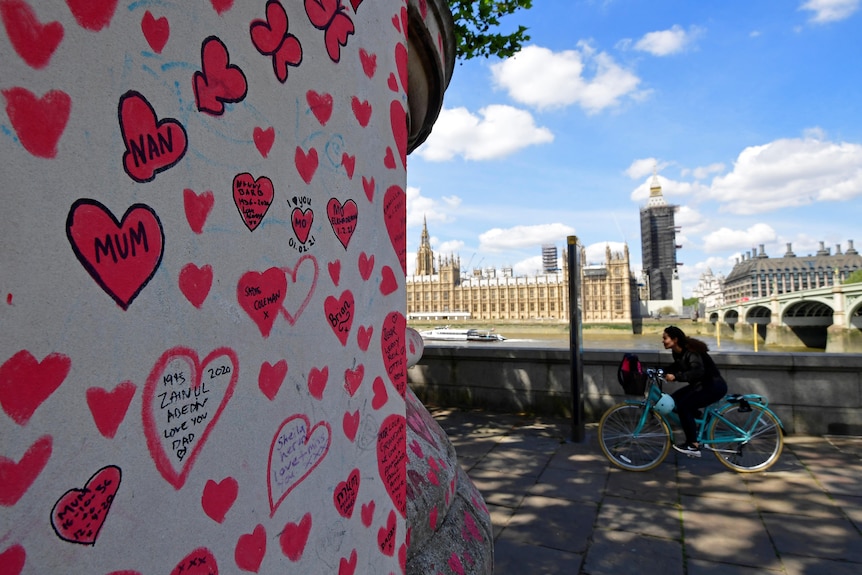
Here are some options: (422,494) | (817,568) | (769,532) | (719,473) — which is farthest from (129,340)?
(719,473)

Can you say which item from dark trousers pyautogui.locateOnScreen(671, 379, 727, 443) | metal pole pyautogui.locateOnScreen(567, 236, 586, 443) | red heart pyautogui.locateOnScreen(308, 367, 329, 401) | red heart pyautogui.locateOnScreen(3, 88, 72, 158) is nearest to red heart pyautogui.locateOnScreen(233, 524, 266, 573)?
red heart pyautogui.locateOnScreen(308, 367, 329, 401)

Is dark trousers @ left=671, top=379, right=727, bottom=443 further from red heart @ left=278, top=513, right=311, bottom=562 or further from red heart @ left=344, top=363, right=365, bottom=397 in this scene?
red heart @ left=278, top=513, right=311, bottom=562

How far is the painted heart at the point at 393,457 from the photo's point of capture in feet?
5.89

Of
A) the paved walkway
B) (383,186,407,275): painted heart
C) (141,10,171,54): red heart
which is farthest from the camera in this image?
the paved walkway

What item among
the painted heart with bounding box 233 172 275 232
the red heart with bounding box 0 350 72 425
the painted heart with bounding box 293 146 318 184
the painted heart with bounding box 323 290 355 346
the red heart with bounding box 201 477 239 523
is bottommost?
the red heart with bounding box 201 477 239 523

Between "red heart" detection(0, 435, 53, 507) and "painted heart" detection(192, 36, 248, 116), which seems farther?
"painted heart" detection(192, 36, 248, 116)

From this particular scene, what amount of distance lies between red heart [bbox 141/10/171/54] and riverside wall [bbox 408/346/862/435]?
668 cm

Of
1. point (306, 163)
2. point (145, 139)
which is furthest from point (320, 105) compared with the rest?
point (145, 139)

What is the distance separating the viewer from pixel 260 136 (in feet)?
3.99

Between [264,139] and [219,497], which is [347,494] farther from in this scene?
[264,139]

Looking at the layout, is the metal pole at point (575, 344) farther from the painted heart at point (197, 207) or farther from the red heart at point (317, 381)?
the painted heart at point (197, 207)

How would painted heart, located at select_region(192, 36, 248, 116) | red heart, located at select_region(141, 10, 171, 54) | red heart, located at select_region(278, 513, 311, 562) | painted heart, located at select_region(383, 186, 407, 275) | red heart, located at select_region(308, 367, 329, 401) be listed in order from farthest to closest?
1. painted heart, located at select_region(383, 186, 407, 275)
2. red heart, located at select_region(308, 367, 329, 401)
3. red heart, located at select_region(278, 513, 311, 562)
4. painted heart, located at select_region(192, 36, 248, 116)
5. red heart, located at select_region(141, 10, 171, 54)

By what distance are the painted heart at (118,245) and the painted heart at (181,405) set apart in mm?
155

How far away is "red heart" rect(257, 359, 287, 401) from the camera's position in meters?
1.21
